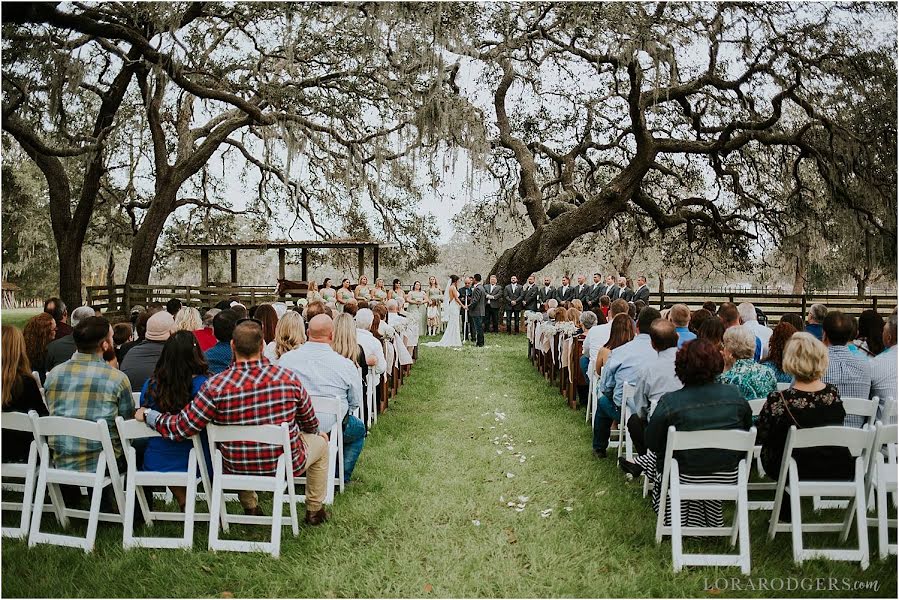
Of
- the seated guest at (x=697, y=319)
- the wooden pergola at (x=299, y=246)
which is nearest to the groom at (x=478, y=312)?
the wooden pergola at (x=299, y=246)

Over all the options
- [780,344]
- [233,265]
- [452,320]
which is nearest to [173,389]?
[780,344]

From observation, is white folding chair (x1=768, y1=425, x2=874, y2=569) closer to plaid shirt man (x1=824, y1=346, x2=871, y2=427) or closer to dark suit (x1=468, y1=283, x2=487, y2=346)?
plaid shirt man (x1=824, y1=346, x2=871, y2=427)

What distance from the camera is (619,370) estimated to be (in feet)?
17.3

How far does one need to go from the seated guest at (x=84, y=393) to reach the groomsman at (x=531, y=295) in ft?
45.0

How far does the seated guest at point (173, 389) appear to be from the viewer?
3.69m

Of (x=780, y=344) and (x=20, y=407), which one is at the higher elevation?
(x=780, y=344)

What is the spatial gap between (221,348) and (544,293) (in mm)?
12590

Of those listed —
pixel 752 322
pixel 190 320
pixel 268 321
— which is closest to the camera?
pixel 190 320

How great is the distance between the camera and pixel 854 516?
13.0ft

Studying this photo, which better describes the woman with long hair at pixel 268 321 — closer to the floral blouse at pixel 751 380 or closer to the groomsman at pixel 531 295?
the floral blouse at pixel 751 380

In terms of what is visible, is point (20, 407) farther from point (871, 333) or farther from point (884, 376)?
point (871, 333)

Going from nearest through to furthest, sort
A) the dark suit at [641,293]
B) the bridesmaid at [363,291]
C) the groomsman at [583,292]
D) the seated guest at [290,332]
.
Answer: the seated guest at [290,332]
the bridesmaid at [363,291]
the dark suit at [641,293]
the groomsman at [583,292]

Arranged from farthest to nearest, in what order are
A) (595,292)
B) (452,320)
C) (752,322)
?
(595,292) < (452,320) < (752,322)

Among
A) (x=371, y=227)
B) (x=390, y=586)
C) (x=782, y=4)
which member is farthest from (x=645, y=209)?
(x=390, y=586)
